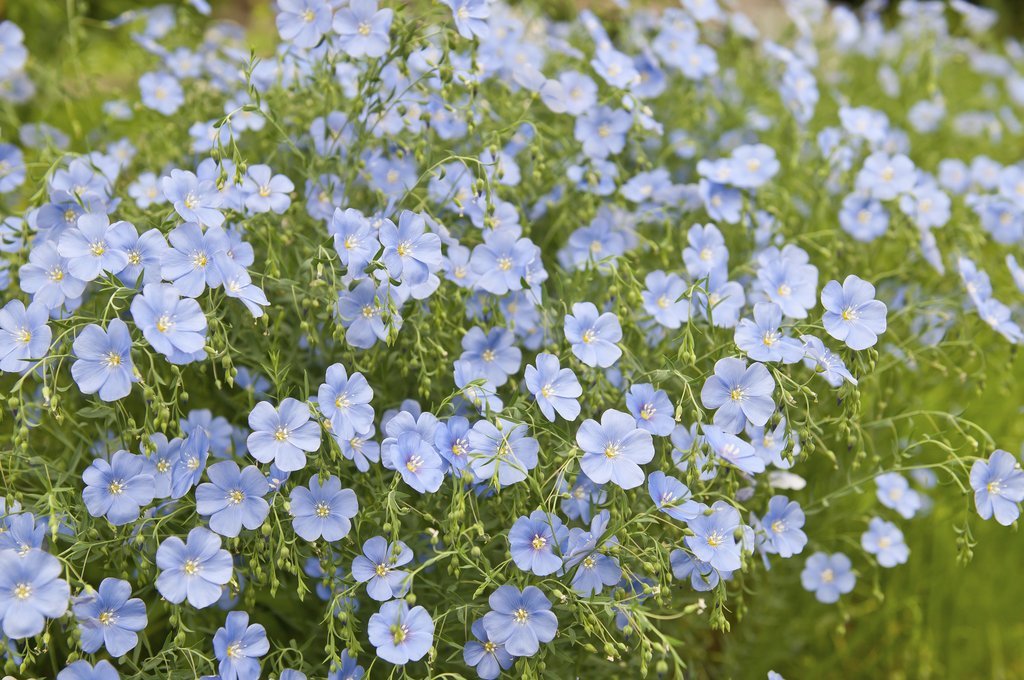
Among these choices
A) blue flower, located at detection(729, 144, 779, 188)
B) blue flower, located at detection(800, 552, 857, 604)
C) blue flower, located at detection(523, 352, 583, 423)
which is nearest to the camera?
blue flower, located at detection(523, 352, 583, 423)

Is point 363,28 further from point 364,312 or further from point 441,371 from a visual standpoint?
point 441,371

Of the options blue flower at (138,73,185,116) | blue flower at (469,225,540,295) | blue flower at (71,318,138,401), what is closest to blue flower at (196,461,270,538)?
blue flower at (71,318,138,401)

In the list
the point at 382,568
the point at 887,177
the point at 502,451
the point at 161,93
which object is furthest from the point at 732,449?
the point at 161,93

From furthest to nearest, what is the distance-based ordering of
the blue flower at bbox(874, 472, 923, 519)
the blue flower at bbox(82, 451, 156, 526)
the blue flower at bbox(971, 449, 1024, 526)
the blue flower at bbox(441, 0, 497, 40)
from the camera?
the blue flower at bbox(874, 472, 923, 519) → the blue flower at bbox(441, 0, 497, 40) → the blue flower at bbox(971, 449, 1024, 526) → the blue flower at bbox(82, 451, 156, 526)

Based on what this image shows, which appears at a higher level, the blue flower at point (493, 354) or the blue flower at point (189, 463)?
the blue flower at point (493, 354)

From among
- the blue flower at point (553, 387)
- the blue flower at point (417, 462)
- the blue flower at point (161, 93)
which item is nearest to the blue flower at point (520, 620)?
the blue flower at point (417, 462)

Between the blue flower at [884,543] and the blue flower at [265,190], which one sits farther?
the blue flower at [884,543]

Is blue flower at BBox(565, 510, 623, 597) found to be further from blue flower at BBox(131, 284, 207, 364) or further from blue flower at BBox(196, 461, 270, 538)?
blue flower at BBox(131, 284, 207, 364)

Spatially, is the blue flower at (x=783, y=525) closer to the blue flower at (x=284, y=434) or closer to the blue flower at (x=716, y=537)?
the blue flower at (x=716, y=537)
